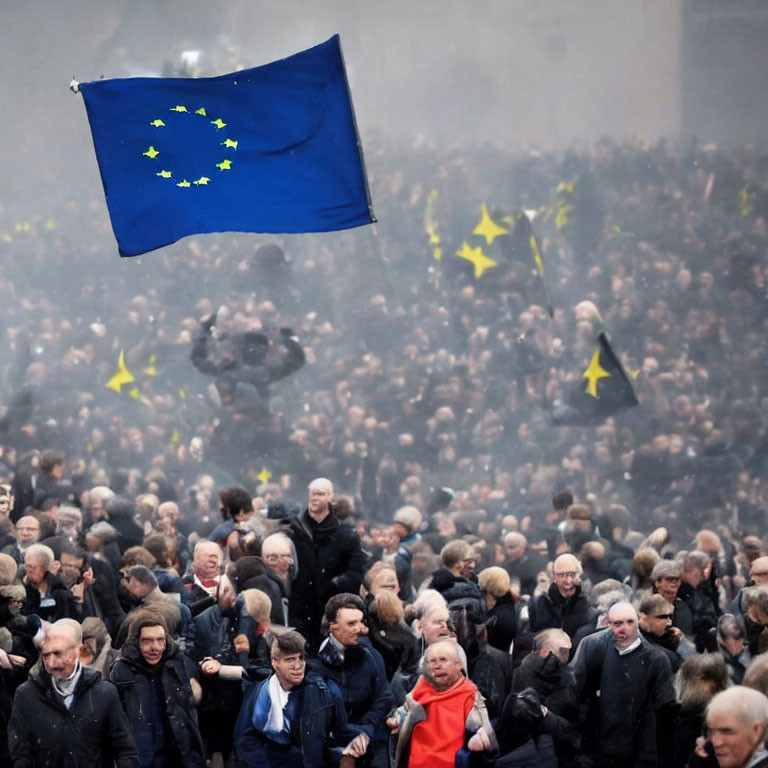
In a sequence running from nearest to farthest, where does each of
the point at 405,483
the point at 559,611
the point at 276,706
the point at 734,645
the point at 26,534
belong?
the point at 276,706 < the point at 734,645 < the point at 559,611 < the point at 26,534 < the point at 405,483

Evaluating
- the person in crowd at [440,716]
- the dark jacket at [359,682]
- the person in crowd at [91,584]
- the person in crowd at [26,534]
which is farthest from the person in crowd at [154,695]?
the person in crowd at [26,534]

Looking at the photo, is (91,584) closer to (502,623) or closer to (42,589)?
(42,589)

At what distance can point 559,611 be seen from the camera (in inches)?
285

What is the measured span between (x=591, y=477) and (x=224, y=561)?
8516 mm

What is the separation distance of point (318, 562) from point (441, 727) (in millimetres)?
2405

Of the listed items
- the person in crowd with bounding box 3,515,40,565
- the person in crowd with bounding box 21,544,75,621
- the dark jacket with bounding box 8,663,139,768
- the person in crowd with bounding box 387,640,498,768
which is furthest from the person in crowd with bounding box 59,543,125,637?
the person in crowd with bounding box 387,640,498,768

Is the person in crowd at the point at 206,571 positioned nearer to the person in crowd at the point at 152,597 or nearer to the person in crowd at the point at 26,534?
the person in crowd at the point at 152,597

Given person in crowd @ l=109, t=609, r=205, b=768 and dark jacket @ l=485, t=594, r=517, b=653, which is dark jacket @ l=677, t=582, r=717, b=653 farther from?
person in crowd @ l=109, t=609, r=205, b=768

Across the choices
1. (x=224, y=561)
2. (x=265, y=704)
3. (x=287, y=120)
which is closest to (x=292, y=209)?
(x=287, y=120)

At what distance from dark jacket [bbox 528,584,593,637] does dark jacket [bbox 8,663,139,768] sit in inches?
95.4

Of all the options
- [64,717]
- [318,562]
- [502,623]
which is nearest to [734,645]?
[502,623]

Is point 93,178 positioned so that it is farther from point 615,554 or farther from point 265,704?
point 265,704

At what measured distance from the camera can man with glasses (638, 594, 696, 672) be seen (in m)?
6.40

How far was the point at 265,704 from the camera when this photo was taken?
19.5 ft
